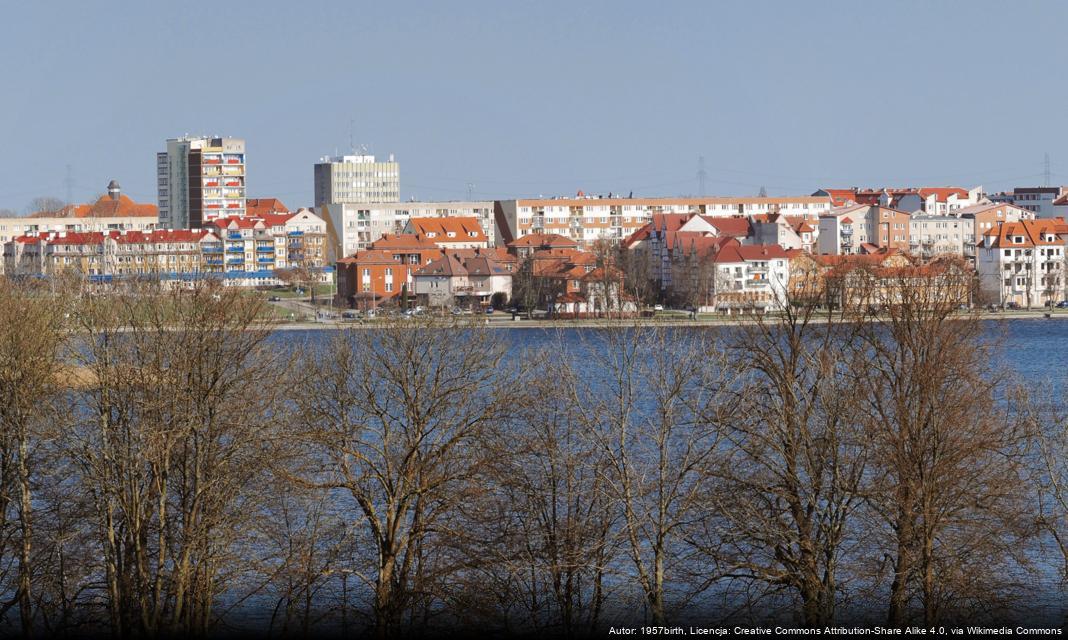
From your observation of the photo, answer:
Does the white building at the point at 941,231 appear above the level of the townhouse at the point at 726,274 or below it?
above

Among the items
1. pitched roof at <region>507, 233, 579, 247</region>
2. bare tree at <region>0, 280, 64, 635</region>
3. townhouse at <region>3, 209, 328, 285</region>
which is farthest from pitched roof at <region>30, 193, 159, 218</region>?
bare tree at <region>0, 280, 64, 635</region>

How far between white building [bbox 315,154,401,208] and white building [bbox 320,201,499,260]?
14.1 m

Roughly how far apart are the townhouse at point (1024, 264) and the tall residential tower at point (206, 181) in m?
32.5

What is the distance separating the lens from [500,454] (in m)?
8.98

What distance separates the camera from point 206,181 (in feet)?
227

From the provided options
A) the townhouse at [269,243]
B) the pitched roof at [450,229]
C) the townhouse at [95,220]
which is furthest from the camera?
the townhouse at [95,220]

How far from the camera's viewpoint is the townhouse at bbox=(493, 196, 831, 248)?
5834 centimetres

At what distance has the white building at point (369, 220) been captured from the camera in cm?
5803

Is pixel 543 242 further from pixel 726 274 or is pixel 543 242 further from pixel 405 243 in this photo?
pixel 726 274

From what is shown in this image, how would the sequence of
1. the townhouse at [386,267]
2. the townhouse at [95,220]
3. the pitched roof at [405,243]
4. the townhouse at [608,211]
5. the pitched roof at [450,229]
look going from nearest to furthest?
the townhouse at [386,267] < the pitched roof at [405,243] < the pitched roof at [450,229] < the townhouse at [608,211] < the townhouse at [95,220]

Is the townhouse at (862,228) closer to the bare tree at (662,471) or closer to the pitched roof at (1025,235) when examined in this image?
the pitched roof at (1025,235)

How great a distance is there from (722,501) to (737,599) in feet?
5.31

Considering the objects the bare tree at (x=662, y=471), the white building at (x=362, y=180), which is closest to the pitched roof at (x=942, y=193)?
the white building at (x=362, y=180)

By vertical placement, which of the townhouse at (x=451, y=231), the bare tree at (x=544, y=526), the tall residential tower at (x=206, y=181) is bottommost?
the bare tree at (x=544, y=526)
